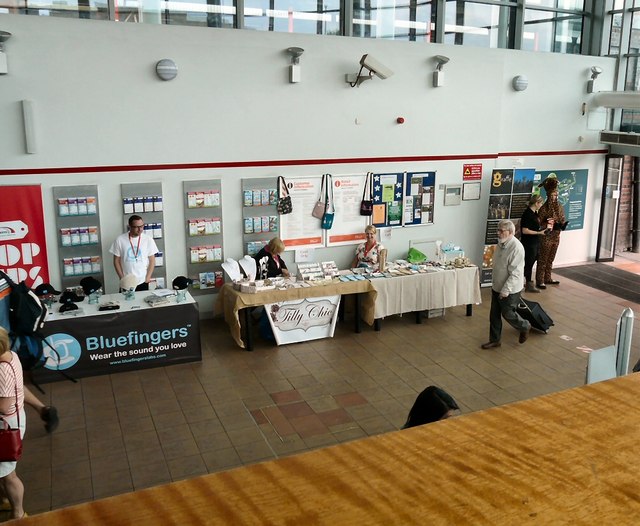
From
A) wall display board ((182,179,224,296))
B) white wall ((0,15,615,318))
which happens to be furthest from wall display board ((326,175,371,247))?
wall display board ((182,179,224,296))

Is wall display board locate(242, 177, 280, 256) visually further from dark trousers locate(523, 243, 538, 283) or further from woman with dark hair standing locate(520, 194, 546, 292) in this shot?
dark trousers locate(523, 243, 538, 283)

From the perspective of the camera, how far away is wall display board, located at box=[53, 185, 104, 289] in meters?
8.66

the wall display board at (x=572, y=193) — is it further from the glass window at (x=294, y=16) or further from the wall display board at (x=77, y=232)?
the wall display board at (x=77, y=232)

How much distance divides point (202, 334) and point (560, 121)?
26.4ft

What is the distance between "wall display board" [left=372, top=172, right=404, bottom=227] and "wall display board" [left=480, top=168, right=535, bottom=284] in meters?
1.86

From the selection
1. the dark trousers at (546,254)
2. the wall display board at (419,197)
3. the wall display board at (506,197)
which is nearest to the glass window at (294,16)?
the wall display board at (419,197)

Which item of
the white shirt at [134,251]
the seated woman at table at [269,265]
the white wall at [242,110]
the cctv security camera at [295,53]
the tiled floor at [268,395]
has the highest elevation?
the cctv security camera at [295,53]

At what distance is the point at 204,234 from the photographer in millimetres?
9562

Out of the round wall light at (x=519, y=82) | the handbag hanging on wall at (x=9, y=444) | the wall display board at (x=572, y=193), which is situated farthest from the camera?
the wall display board at (x=572, y=193)

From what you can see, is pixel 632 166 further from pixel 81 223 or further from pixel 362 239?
pixel 81 223

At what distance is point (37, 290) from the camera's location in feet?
26.7

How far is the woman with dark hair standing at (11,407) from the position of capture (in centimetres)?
484

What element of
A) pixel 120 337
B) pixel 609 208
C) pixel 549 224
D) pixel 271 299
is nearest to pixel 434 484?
pixel 120 337

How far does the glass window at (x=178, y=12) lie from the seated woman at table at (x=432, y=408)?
6.85m
